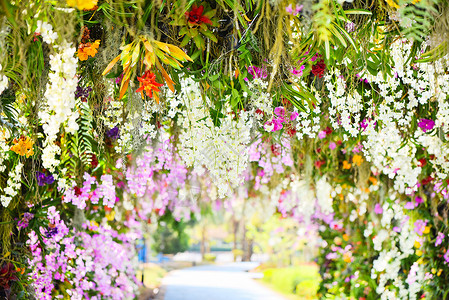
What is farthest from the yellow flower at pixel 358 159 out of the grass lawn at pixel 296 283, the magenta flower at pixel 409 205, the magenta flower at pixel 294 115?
the grass lawn at pixel 296 283

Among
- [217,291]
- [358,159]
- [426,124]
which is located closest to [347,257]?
[358,159]

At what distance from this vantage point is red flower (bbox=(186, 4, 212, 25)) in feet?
4.75

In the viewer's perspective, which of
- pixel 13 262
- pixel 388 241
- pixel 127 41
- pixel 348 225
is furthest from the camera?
pixel 348 225

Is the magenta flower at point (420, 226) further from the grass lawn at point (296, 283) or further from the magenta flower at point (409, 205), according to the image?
the grass lawn at point (296, 283)

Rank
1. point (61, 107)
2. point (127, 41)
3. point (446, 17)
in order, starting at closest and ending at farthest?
point (61, 107)
point (446, 17)
point (127, 41)

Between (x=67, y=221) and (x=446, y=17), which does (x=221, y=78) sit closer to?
(x=446, y=17)

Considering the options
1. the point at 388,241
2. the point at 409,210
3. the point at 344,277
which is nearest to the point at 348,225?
the point at 344,277

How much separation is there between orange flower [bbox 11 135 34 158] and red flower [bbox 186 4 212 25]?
1046mm

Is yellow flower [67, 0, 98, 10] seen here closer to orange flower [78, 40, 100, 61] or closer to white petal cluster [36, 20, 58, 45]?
white petal cluster [36, 20, 58, 45]

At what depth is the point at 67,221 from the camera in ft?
11.0

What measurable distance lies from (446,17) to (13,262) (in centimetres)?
230

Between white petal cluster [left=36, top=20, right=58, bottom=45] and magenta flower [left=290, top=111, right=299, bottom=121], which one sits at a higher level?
white petal cluster [left=36, top=20, right=58, bottom=45]

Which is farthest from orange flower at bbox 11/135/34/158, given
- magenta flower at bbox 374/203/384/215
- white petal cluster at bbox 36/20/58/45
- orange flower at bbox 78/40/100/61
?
magenta flower at bbox 374/203/384/215

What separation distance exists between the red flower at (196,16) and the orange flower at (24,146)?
1046mm
